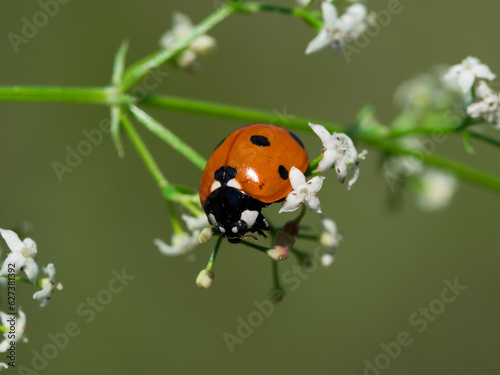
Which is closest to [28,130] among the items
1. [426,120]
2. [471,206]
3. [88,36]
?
[88,36]

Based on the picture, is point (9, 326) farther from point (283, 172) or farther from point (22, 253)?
point (283, 172)

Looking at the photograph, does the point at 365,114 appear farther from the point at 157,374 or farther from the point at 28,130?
the point at 28,130

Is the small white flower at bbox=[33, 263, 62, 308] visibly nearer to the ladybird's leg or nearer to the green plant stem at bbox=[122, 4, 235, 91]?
the ladybird's leg

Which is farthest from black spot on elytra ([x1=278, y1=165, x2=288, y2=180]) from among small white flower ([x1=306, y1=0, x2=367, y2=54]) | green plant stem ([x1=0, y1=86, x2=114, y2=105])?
green plant stem ([x1=0, y1=86, x2=114, y2=105])

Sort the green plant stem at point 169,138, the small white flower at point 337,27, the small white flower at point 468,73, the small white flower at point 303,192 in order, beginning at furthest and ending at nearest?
the small white flower at point 337,27
the small white flower at point 468,73
the green plant stem at point 169,138
the small white flower at point 303,192

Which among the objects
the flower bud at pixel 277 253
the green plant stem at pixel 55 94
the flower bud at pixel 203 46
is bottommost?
the flower bud at pixel 277 253

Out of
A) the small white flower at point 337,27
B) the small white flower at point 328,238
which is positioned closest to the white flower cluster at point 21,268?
the small white flower at point 328,238

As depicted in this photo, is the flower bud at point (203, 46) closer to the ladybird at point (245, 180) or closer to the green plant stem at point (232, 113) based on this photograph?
the green plant stem at point (232, 113)

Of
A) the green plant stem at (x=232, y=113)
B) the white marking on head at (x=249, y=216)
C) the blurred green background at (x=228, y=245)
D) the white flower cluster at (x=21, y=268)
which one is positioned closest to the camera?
the white marking on head at (x=249, y=216)
